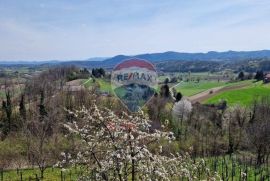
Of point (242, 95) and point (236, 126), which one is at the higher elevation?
point (242, 95)

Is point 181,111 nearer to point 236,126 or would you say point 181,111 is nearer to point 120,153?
point 236,126

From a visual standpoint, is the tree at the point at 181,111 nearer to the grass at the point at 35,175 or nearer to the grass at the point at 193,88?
the grass at the point at 35,175

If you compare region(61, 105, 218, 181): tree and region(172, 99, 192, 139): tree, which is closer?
region(61, 105, 218, 181): tree

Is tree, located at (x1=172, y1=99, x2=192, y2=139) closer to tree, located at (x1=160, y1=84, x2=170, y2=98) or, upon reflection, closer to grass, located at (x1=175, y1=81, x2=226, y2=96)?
tree, located at (x1=160, y1=84, x2=170, y2=98)

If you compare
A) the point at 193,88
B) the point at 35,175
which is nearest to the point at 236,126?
the point at 35,175

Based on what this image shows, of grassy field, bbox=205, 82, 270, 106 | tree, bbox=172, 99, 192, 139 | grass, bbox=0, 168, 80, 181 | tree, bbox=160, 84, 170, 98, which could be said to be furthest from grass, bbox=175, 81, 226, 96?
grass, bbox=0, 168, 80, 181

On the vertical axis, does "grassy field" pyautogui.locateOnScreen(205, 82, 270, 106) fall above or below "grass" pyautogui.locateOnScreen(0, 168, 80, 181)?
above
